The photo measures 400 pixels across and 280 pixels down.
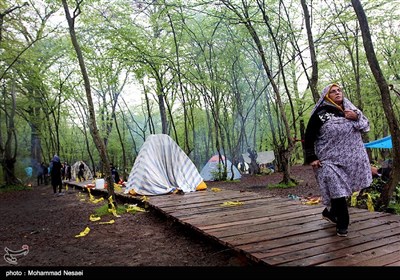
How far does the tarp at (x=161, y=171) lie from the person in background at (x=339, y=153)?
5.42 m

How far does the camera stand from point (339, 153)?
3363mm

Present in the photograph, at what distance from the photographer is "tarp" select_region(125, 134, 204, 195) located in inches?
328

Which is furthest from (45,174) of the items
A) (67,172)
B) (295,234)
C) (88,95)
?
(295,234)

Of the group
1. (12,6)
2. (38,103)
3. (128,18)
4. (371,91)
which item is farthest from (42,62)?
(371,91)

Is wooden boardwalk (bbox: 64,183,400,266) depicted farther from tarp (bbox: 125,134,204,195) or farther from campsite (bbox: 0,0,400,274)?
tarp (bbox: 125,134,204,195)

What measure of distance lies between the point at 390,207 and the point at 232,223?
2.90m

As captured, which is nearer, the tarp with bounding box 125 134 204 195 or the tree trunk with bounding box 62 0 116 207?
the tree trunk with bounding box 62 0 116 207

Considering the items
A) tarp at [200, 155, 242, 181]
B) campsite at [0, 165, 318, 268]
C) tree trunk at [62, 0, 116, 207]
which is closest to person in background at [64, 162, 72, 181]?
tarp at [200, 155, 242, 181]

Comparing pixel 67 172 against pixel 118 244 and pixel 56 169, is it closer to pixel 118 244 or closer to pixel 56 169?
pixel 56 169

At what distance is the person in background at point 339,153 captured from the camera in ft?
10.8

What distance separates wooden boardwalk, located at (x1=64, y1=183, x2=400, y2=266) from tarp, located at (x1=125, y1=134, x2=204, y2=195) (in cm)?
283

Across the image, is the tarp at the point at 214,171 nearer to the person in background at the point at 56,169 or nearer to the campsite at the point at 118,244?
the person in background at the point at 56,169

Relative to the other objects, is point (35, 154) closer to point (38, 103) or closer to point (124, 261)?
point (38, 103)

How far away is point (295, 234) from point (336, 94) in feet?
6.03
